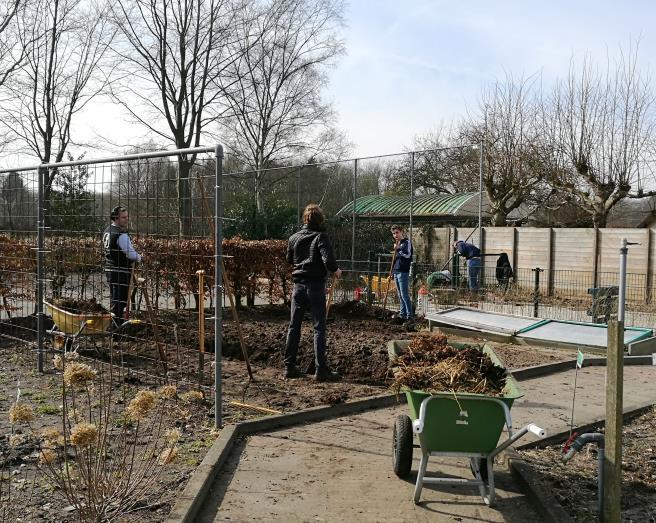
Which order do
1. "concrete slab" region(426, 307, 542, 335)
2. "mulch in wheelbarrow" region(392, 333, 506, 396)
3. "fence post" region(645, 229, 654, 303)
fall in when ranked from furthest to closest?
"fence post" region(645, 229, 654, 303)
"concrete slab" region(426, 307, 542, 335)
"mulch in wheelbarrow" region(392, 333, 506, 396)

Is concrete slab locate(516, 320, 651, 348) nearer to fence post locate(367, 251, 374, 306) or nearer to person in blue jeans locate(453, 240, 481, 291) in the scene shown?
person in blue jeans locate(453, 240, 481, 291)

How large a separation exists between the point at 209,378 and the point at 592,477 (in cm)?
395

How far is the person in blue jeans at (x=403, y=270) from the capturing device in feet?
40.6

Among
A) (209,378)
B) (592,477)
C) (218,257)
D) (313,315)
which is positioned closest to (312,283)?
(313,315)

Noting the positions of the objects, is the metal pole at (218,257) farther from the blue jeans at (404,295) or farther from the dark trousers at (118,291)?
the blue jeans at (404,295)

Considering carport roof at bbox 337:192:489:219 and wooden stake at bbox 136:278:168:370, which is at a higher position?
carport roof at bbox 337:192:489:219

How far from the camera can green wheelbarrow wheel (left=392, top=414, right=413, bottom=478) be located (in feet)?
14.6

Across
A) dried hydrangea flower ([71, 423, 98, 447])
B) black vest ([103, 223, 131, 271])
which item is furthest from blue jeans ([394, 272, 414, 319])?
dried hydrangea flower ([71, 423, 98, 447])

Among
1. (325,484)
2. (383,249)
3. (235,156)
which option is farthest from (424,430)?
(235,156)

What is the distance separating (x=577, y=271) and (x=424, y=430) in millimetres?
15381

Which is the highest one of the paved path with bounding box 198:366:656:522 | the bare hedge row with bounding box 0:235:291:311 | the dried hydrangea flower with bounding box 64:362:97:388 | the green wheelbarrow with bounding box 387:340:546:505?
the bare hedge row with bounding box 0:235:291:311

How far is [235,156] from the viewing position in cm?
2769

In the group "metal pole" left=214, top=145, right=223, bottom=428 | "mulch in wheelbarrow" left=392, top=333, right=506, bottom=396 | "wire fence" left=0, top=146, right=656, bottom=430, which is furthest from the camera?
"wire fence" left=0, top=146, right=656, bottom=430

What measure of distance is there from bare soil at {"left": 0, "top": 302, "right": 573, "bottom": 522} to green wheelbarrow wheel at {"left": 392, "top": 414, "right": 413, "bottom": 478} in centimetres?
139
